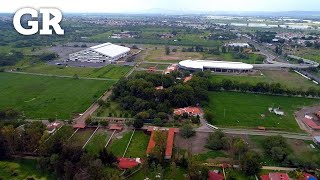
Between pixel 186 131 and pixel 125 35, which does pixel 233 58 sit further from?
pixel 125 35

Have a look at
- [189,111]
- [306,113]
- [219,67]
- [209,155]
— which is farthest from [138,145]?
[219,67]

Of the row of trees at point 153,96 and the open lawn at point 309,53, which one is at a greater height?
the open lawn at point 309,53

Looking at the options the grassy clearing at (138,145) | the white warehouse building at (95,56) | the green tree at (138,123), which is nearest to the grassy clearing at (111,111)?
the green tree at (138,123)

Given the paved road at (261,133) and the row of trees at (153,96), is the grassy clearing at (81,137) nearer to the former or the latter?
the row of trees at (153,96)

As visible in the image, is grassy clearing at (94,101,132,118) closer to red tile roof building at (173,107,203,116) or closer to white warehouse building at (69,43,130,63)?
red tile roof building at (173,107,203,116)

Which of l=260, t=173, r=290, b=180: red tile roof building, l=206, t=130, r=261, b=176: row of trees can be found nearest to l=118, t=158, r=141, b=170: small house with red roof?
l=206, t=130, r=261, b=176: row of trees

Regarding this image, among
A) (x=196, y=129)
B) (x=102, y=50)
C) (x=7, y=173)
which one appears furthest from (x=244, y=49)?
(x=7, y=173)
